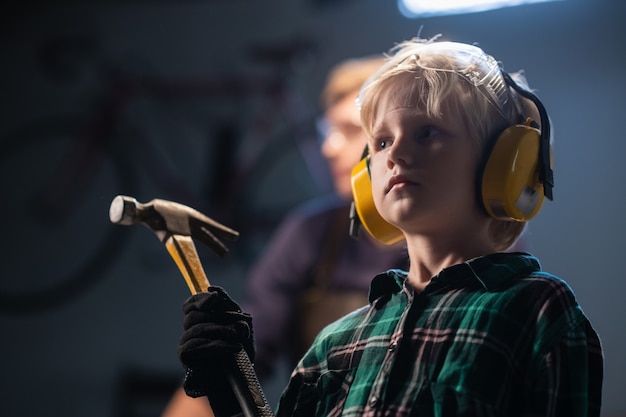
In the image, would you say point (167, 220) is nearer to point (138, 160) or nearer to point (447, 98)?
point (447, 98)

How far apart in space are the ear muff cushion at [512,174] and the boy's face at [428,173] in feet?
0.05

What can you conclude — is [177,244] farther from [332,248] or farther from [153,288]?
[153,288]

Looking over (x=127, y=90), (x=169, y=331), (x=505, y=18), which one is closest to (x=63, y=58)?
(x=127, y=90)

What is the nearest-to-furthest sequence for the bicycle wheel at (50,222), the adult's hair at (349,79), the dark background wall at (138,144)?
the adult's hair at (349,79)
the dark background wall at (138,144)
the bicycle wheel at (50,222)

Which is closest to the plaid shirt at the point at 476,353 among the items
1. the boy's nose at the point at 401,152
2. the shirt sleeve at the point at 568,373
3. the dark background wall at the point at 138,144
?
the shirt sleeve at the point at 568,373

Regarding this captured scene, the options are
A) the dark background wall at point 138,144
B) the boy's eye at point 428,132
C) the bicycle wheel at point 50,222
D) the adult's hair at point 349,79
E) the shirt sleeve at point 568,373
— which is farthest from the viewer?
the bicycle wheel at point 50,222

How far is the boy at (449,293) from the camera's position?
0.68m

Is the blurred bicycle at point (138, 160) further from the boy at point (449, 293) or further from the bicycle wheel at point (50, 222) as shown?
the boy at point (449, 293)

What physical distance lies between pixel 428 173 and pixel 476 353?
0.16 m

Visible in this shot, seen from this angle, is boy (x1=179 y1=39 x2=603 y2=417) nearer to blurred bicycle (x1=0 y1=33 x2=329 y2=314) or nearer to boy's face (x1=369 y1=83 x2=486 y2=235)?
boy's face (x1=369 y1=83 x2=486 y2=235)

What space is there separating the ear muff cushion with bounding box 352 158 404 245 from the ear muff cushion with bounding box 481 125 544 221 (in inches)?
4.2

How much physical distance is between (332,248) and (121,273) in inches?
41.8

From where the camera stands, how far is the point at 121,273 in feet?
7.95

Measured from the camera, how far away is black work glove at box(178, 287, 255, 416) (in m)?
0.76
